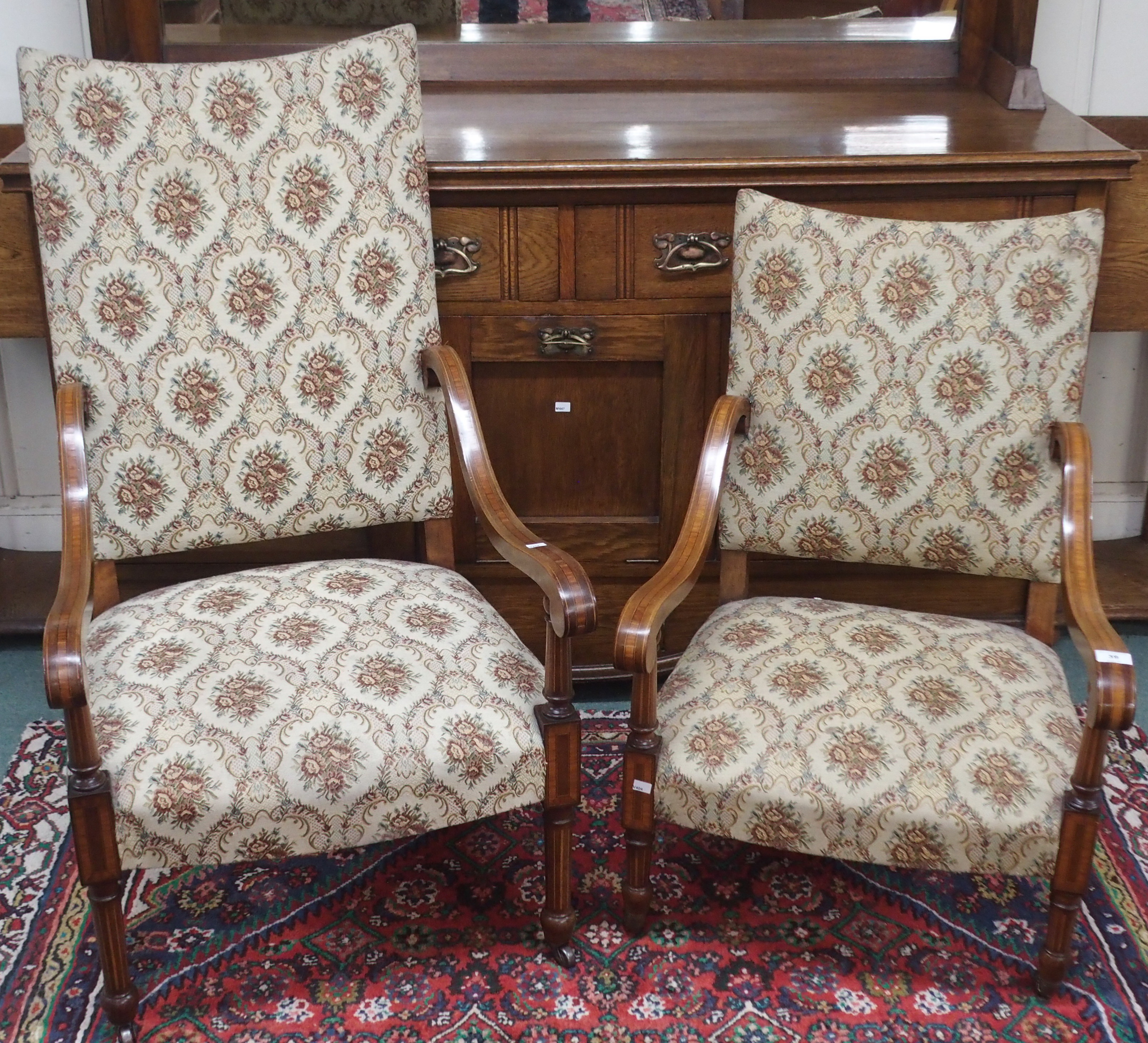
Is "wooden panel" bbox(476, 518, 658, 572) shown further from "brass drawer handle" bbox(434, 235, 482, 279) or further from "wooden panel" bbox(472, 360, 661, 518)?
"brass drawer handle" bbox(434, 235, 482, 279)

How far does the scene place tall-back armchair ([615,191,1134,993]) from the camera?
1.74m

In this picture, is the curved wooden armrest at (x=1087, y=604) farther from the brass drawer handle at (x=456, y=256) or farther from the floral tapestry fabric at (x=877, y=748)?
the brass drawer handle at (x=456, y=256)

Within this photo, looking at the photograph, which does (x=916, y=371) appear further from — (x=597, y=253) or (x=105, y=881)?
(x=105, y=881)

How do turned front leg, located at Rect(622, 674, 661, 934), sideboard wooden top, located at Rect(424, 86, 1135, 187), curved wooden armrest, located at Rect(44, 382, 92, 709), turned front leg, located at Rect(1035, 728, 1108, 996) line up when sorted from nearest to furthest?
curved wooden armrest, located at Rect(44, 382, 92, 709) → turned front leg, located at Rect(1035, 728, 1108, 996) → turned front leg, located at Rect(622, 674, 661, 934) → sideboard wooden top, located at Rect(424, 86, 1135, 187)

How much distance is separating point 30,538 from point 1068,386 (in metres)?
2.29

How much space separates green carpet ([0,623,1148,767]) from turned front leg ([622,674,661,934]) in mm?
714

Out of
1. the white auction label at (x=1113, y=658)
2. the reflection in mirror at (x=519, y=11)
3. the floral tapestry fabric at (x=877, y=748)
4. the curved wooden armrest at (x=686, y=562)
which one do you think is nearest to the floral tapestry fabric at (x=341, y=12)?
the reflection in mirror at (x=519, y=11)

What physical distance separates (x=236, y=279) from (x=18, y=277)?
25.8 inches

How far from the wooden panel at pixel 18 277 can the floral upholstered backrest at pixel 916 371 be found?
1274 millimetres

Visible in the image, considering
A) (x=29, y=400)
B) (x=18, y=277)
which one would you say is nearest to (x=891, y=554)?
(x=18, y=277)

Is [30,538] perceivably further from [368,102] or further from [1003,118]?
[1003,118]

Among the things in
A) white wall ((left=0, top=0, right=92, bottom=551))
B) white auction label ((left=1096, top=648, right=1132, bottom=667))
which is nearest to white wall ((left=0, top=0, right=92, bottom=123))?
white wall ((left=0, top=0, right=92, bottom=551))

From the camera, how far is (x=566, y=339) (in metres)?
2.33

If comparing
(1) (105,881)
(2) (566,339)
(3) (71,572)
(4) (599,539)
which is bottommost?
(1) (105,881)
